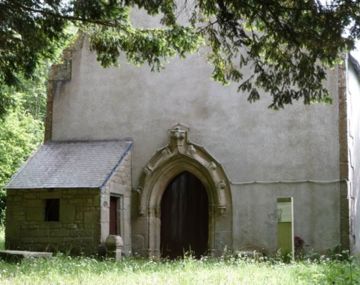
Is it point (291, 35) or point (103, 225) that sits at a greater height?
point (291, 35)

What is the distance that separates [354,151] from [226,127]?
352 centimetres

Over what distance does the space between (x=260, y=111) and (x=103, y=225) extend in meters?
4.90

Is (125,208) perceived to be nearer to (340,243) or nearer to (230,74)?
(340,243)

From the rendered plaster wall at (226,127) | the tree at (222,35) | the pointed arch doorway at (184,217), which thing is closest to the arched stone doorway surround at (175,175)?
the rendered plaster wall at (226,127)

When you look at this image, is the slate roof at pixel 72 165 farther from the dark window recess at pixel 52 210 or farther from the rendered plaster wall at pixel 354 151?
the rendered plaster wall at pixel 354 151

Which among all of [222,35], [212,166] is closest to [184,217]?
[212,166]

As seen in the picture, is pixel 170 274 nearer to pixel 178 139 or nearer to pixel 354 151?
pixel 178 139

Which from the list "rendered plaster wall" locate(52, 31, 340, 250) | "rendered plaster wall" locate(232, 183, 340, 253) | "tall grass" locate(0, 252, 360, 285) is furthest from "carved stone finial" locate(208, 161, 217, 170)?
"tall grass" locate(0, 252, 360, 285)

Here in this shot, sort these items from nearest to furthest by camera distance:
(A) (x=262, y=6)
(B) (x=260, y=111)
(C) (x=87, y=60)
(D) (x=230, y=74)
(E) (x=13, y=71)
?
(A) (x=262, y=6)
(D) (x=230, y=74)
(E) (x=13, y=71)
(B) (x=260, y=111)
(C) (x=87, y=60)

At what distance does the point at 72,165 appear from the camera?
16141 millimetres

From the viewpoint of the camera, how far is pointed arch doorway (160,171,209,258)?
16938mm

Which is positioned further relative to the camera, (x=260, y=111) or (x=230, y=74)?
(x=260, y=111)

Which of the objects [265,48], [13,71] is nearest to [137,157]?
[13,71]

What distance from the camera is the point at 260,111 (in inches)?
635
